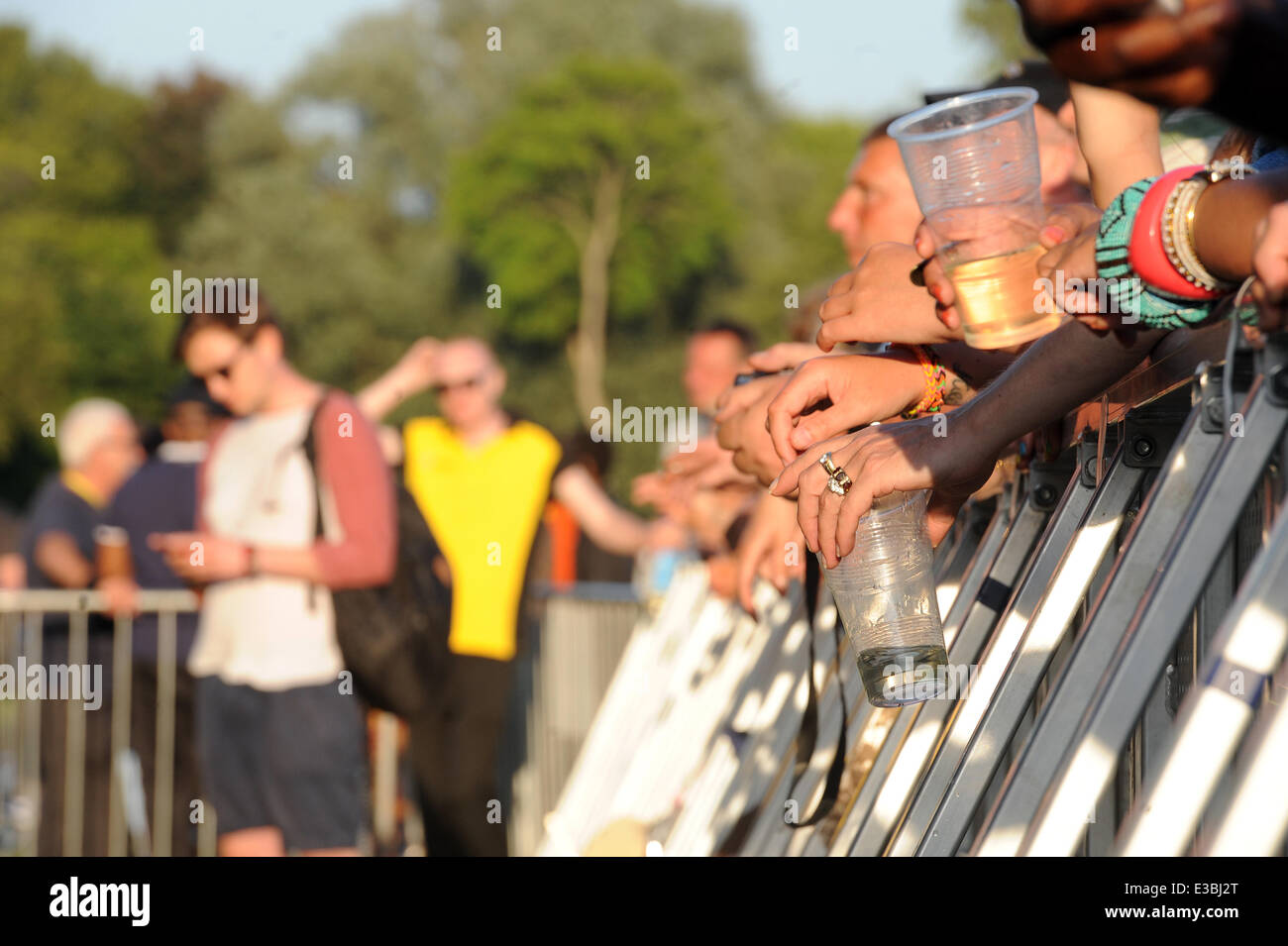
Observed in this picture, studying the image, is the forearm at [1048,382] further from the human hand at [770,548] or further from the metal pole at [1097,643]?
the human hand at [770,548]

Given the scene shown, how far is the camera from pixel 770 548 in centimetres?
370

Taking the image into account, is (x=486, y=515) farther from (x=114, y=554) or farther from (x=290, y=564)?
(x=114, y=554)

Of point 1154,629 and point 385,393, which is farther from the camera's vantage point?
point 385,393

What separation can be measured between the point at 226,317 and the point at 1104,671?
4753 millimetres

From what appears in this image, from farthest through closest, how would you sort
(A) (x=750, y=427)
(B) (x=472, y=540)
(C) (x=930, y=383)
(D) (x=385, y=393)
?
(D) (x=385, y=393)
(B) (x=472, y=540)
(A) (x=750, y=427)
(C) (x=930, y=383)

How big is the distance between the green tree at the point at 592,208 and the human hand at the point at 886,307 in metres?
56.3

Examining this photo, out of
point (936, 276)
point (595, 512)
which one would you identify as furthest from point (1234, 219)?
point (595, 512)

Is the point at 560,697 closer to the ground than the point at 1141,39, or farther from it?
closer to the ground

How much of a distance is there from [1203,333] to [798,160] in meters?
62.5

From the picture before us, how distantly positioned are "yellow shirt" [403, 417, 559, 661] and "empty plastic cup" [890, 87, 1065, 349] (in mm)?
4891

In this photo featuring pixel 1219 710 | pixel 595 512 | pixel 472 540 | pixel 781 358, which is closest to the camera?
pixel 1219 710

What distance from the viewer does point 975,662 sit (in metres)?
2.49

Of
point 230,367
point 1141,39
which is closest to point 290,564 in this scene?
point 230,367

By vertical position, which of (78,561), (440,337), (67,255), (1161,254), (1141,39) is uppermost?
(1141,39)
